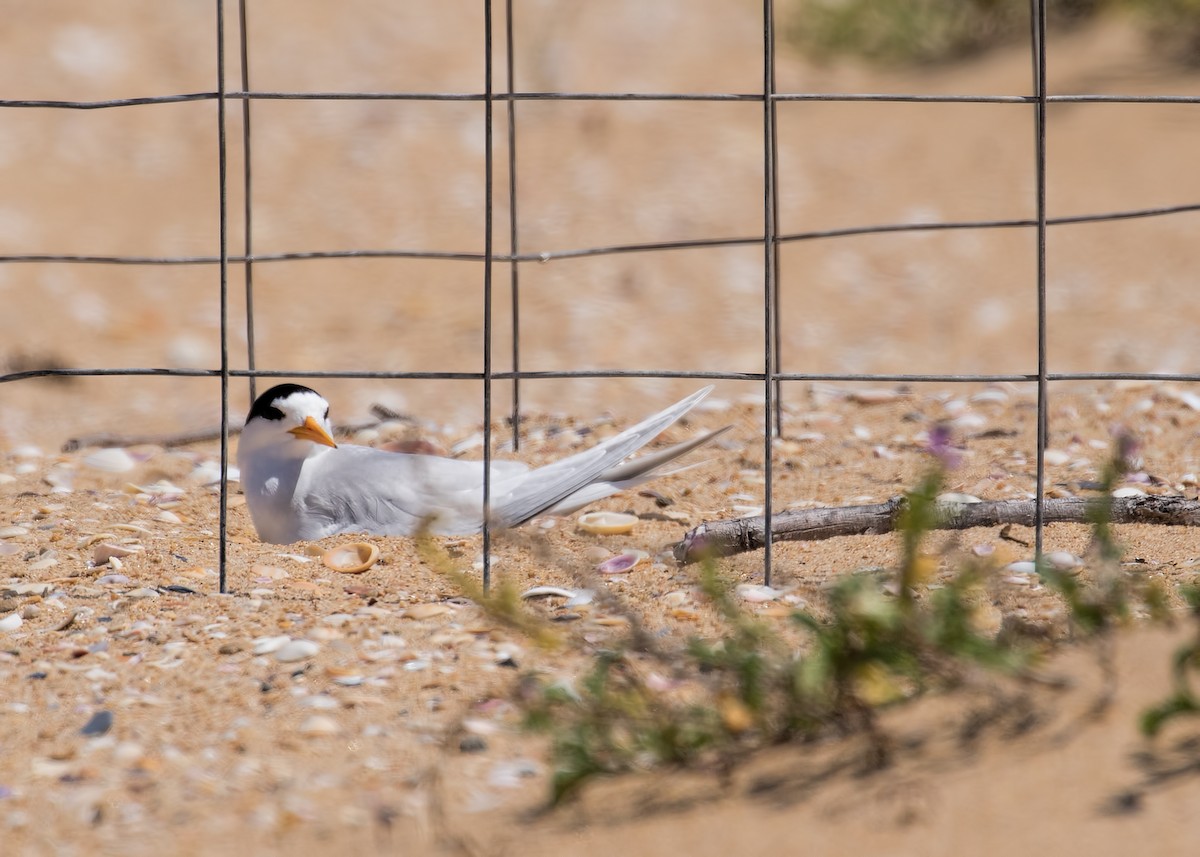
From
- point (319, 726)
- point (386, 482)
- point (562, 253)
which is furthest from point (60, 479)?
point (319, 726)

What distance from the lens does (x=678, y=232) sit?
31.0ft

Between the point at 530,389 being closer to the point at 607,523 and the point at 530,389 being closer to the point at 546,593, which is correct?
the point at 607,523

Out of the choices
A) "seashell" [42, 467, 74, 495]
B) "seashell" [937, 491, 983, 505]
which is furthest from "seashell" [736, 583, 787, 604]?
"seashell" [42, 467, 74, 495]

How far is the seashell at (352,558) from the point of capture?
404 cm

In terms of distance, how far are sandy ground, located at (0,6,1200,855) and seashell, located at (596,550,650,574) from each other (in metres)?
0.06

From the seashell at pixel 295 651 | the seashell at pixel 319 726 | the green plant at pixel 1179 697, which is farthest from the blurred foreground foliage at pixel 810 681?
the seashell at pixel 295 651

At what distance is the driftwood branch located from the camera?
412 cm

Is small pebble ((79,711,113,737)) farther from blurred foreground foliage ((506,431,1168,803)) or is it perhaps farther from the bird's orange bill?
the bird's orange bill

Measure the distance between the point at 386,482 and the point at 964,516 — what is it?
1613 millimetres

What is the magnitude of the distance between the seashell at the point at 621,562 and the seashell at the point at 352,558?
591 millimetres

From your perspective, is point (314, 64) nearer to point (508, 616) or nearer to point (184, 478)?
point (184, 478)

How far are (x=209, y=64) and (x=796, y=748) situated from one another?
31.2 feet

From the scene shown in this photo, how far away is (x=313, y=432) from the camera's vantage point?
447 cm

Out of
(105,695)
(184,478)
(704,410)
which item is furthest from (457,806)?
(704,410)
